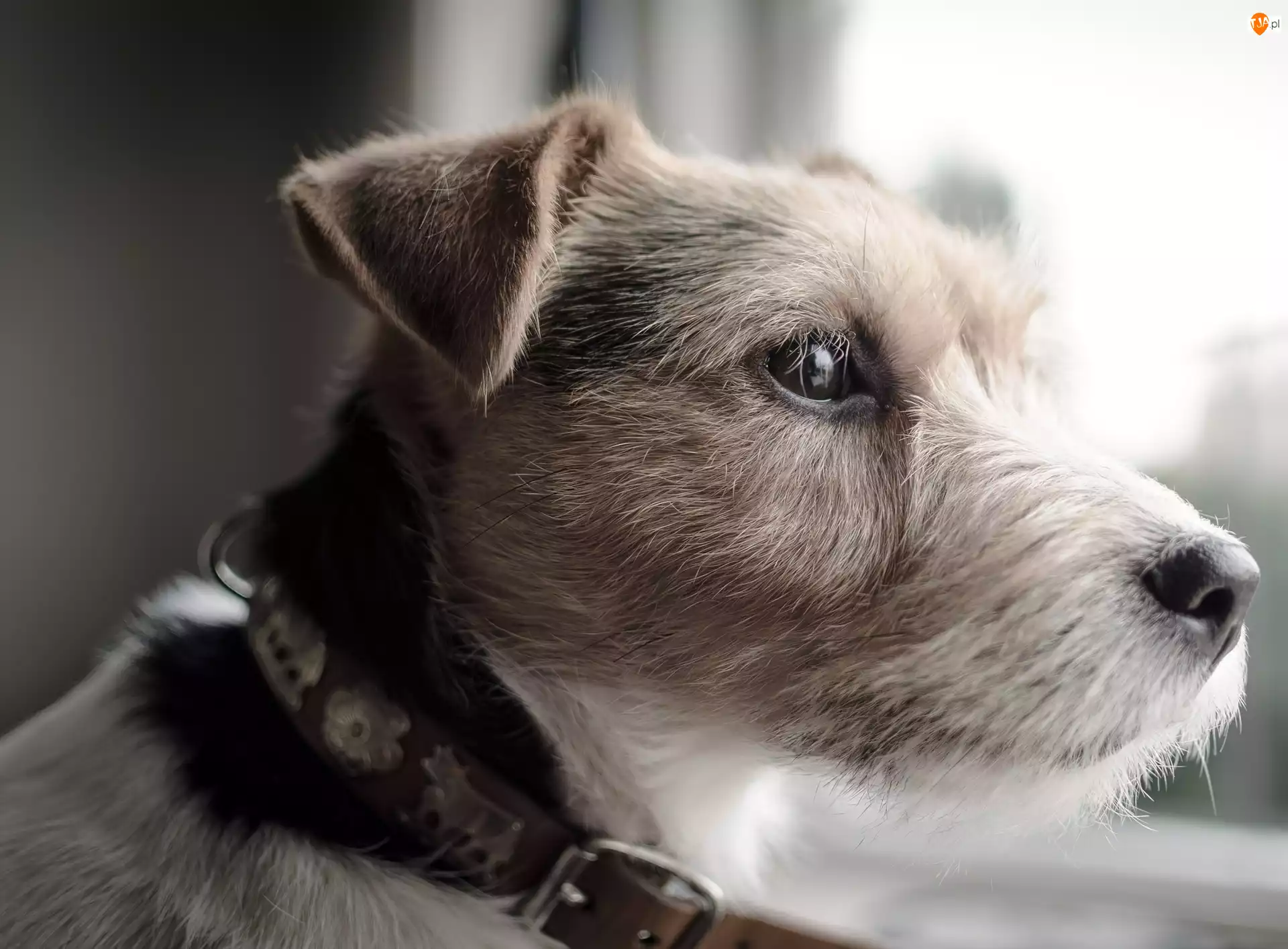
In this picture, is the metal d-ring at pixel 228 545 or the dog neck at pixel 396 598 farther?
the metal d-ring at pixel 228 545

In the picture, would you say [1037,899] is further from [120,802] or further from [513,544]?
[120,802]

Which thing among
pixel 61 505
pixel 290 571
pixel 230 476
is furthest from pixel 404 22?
pixel 290 571

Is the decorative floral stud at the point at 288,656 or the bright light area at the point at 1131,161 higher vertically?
the bright light area at the point at 1131,161

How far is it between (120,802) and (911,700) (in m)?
0.89

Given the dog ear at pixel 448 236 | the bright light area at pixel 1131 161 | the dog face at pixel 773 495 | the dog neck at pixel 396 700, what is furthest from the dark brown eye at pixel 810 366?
the bright light area at pixel 1131 161

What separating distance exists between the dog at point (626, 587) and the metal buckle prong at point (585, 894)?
0.04 metres

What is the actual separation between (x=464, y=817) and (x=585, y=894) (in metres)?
0.17

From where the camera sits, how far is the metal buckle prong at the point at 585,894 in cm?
99

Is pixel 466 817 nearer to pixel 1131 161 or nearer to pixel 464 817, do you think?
pixel 464 817

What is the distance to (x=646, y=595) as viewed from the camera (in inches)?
39.3
